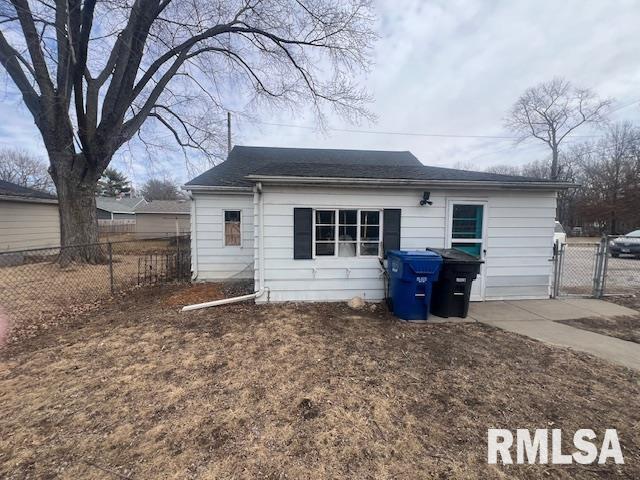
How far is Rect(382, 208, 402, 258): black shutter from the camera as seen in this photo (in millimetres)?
5633

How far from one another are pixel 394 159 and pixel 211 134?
8486mm

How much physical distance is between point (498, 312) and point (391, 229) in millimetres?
2507

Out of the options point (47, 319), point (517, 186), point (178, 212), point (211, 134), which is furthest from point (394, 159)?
point (178, 212)

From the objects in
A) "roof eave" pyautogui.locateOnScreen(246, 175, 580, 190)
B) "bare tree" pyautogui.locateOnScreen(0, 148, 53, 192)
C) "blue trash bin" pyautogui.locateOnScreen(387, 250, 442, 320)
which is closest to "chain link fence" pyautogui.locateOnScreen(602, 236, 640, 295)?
"roof eave" pyautogui.locateOnScreen(246, 175, 580, 190)

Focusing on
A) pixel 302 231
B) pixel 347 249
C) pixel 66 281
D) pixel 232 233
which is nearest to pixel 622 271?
pixel 347 249

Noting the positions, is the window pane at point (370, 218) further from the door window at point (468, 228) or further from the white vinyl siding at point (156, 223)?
the white vinyl siding at point (156, 223)

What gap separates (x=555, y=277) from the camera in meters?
6.11

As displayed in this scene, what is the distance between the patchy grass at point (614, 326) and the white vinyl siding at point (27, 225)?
18.0m

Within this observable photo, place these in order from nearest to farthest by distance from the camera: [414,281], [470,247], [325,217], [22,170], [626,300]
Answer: [414,281], [325,217], [470,247], [626,300], [22,170]

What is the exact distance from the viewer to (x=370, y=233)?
18.7 feet

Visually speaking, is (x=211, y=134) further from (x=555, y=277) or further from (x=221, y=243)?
(x=555, y=277)

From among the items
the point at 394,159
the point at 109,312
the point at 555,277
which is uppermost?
the point at 394,159

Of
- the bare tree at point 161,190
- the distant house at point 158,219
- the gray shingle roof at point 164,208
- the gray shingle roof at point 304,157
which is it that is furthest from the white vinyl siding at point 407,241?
the bare tree at point 161,190

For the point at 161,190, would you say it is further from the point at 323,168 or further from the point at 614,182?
the point at 614,182
